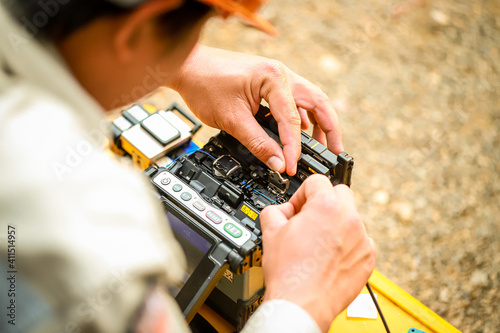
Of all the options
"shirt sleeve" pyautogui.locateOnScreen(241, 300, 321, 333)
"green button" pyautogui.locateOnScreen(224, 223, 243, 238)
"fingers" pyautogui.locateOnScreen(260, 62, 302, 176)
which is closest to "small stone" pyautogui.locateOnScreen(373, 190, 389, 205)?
"fingers" pyautogui.locateOnScreen(260, 62, 302, 176)

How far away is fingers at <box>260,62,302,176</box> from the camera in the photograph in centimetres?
121

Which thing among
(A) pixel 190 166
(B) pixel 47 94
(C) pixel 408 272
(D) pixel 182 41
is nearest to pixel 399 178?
(C) pixel 408 272

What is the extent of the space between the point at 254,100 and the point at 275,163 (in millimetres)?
265

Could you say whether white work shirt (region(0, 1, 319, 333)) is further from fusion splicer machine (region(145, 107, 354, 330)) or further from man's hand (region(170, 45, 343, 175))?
man's hand (region(170, 45, 343, 175))

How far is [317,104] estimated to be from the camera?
1.45 metres

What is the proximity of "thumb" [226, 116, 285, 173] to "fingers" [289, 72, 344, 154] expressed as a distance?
8.7 inches

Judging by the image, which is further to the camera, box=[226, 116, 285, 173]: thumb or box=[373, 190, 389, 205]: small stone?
box=[373, 190, 389, 205]: small stone

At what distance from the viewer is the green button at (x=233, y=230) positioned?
1079mm

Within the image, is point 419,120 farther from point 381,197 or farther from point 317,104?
point 317,104

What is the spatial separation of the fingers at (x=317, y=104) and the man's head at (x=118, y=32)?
71cm

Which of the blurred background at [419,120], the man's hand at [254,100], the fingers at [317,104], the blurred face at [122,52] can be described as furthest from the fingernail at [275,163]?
the blurred background at [419,120]

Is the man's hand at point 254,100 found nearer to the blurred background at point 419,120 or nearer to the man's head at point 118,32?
the man's head at point 118,32

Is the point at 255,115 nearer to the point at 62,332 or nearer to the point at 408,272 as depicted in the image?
the point at 62,332

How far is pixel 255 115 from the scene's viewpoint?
138 cm
